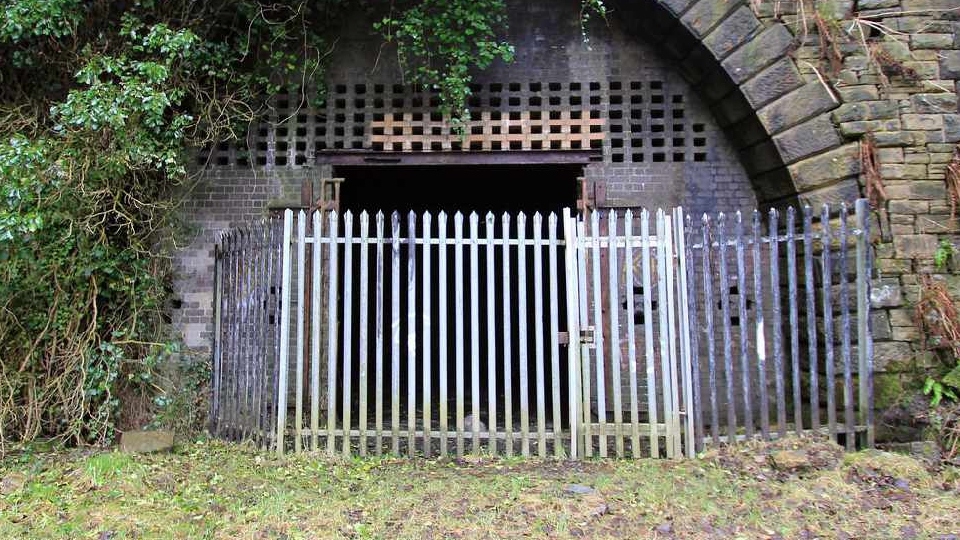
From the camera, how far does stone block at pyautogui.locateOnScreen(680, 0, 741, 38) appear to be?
6.44 m

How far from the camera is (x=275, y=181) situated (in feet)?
Result: 23.6

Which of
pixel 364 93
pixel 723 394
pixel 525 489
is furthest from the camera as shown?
pixel 364 93

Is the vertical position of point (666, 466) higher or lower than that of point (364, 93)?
lower

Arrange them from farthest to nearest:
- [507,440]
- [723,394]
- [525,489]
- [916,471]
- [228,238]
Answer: [723,394] → [228,238] → [507,440] → [916,471] → [525,489]

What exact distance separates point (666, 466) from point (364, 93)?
16.9ft

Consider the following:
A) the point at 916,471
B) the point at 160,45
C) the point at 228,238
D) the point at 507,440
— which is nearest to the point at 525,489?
the point at 507,440

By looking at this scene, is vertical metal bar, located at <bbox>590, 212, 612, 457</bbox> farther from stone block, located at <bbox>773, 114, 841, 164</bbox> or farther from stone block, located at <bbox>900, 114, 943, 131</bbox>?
stone block, located at <bbox>900, 114, 943, 131</bbox>

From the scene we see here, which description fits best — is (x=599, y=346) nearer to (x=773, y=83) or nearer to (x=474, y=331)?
(x=474, y=331)

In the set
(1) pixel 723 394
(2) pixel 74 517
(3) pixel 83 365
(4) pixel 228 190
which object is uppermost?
(4) pixel 228 190

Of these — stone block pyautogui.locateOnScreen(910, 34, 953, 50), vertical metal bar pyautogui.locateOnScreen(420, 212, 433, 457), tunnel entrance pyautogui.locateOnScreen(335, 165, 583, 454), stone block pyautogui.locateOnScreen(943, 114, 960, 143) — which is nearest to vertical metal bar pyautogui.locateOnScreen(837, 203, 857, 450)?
stone block pyautogui.locateOnScreen(943, 114, 960, 143)

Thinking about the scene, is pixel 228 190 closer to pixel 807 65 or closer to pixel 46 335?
pixel 46 335

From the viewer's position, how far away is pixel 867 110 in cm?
612

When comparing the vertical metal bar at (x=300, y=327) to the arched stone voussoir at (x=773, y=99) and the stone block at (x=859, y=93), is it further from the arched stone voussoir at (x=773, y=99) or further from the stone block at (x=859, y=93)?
the stone block at (x=859, y=93)

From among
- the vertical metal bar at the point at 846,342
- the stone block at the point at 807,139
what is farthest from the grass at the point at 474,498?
the stone block at the point at 807,139
